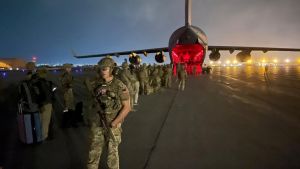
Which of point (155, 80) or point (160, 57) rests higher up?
point (160, 57)

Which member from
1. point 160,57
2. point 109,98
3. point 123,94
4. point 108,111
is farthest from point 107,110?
point 160,57

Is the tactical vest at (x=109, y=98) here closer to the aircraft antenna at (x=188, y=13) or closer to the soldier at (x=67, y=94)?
the soldier at (x=67, y=94)

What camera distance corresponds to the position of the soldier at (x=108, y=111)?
12.4 ft

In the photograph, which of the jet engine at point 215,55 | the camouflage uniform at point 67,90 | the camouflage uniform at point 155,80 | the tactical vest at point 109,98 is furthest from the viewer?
the jet engine at point 215,55

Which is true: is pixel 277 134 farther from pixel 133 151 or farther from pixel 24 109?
Answer: pixel 24 109

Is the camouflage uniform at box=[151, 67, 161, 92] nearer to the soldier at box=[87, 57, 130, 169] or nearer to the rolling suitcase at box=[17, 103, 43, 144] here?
the rolling suitcase at box=[17, 103, 43, 144]

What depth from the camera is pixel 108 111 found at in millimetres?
3812

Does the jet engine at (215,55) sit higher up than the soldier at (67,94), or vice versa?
the jet engine at (215,55)

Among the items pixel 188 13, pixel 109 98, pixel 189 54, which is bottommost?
pixel 109 98

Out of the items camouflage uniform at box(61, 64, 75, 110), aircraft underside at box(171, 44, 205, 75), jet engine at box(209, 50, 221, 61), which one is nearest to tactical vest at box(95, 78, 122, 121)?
camouflage uniform at box(61, 64, 75, 110)

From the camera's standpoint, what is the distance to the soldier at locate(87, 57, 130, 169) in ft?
12.4

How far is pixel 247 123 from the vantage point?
25.9 feet

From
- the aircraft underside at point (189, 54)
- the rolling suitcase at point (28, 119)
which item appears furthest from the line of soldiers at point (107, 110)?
the aircraft underside at point (189, 54)

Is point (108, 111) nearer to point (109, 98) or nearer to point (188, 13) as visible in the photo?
point (109, 98)
